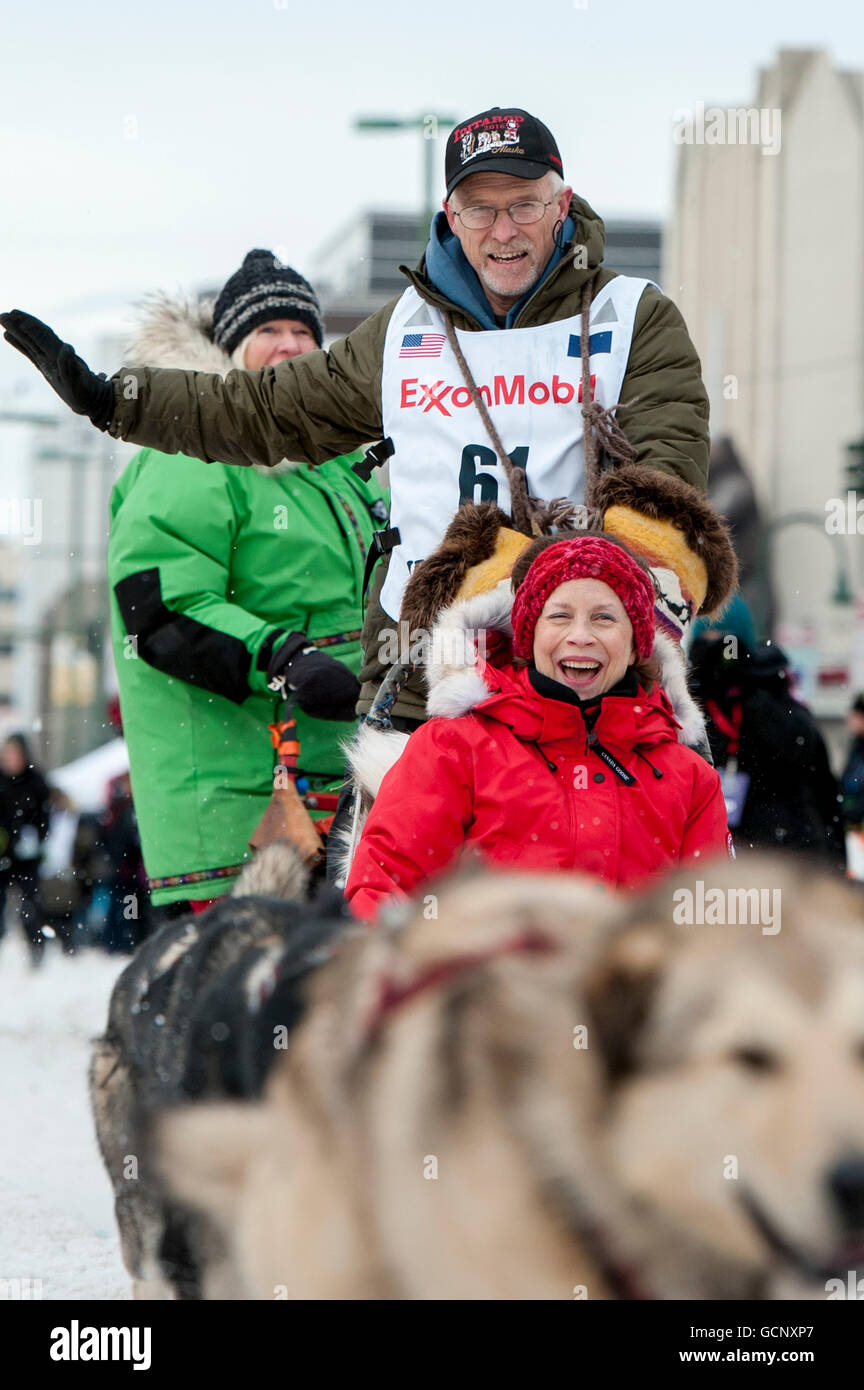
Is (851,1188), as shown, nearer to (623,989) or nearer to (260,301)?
(623,989)

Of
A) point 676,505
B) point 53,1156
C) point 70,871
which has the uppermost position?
point 676,505

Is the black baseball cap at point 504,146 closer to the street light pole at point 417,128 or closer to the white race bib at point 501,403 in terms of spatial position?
the white race bib at point 501,403

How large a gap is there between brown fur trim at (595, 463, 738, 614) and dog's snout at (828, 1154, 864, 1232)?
1849 mm

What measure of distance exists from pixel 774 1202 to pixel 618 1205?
110mm

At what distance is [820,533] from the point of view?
79.8 ft

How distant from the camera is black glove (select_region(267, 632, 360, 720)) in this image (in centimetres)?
370

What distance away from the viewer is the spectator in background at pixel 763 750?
17.8ft

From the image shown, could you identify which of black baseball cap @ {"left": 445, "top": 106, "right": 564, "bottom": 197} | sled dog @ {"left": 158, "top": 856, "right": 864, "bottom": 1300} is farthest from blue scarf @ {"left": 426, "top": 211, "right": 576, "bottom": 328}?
sled dog @ {"left": 158, "top": 856, "right": 864, "bottom": 1300}

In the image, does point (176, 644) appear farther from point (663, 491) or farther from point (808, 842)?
point (808, 842)

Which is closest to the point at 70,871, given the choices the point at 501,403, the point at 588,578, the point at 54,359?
the point at 54,359

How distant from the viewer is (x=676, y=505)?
2.87 metres

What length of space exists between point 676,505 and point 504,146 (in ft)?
2.35

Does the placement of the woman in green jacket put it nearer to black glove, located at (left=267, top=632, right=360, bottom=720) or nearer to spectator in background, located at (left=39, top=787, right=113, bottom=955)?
black glove, located at (left=267, top=632, right=360, bottom=720)

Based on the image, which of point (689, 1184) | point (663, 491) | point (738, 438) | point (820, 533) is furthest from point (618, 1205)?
point (738, 438)
